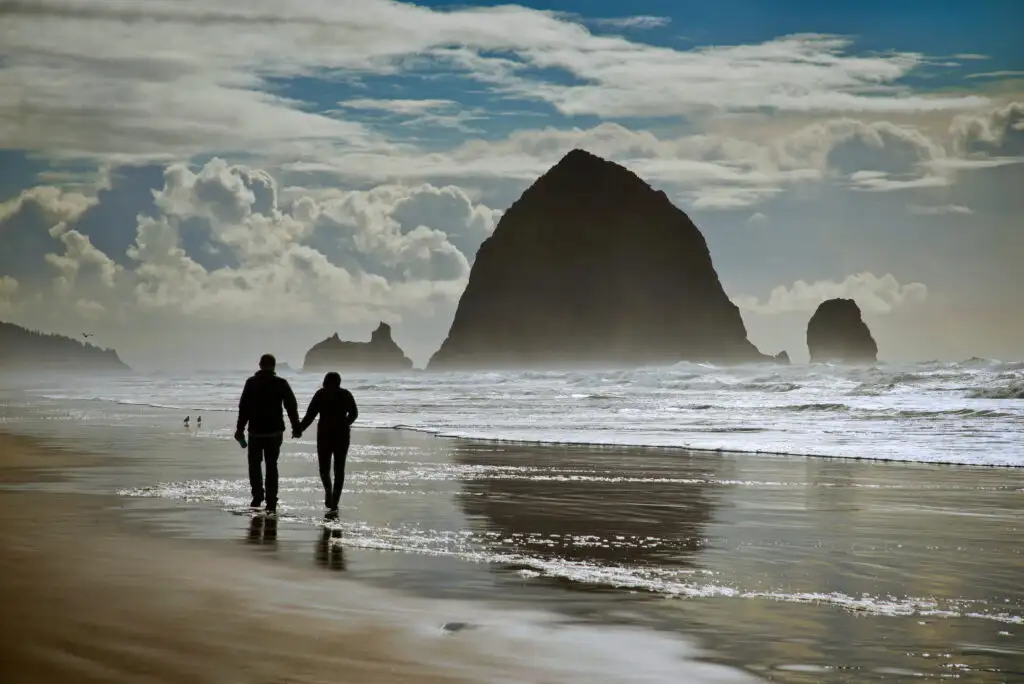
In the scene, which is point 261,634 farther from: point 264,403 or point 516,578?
point 264,403

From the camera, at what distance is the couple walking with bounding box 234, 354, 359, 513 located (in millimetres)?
13977

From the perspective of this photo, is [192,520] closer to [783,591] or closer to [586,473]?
[783,591]

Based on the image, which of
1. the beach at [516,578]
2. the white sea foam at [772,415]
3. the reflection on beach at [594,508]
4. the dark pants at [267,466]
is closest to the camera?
the beach at [516,578]

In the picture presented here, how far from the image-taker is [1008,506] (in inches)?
579

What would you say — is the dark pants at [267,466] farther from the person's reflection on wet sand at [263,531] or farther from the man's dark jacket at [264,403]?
the person's reflection on wet sand at [263,531]

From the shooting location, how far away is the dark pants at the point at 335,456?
546 inches

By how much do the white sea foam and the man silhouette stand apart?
42.2 ft

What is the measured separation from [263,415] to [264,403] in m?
0.15

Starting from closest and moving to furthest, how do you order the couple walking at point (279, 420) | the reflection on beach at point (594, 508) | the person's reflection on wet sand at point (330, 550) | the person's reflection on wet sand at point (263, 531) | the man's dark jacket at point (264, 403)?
the person's reflection on wet sand at point (330, 550) → the reflection on beach at point (594, 508) → the person's reflection on wet sand at point (263, 531) → the couple walking at point (279, 420) → the man's dark jacket at point (264, 403)

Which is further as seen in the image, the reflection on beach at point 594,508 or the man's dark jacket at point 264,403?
the man's dark jacket at point 264,403

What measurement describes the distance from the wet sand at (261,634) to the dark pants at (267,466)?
3.87 meters

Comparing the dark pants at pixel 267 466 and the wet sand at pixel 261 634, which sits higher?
the dark pants at pixel 267 466

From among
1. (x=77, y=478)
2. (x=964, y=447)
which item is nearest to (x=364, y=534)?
(x=77, y=478)

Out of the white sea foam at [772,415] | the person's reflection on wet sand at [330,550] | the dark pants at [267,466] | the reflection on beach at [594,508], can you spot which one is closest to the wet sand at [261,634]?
the person's reflection on wet sand at [330,550]
